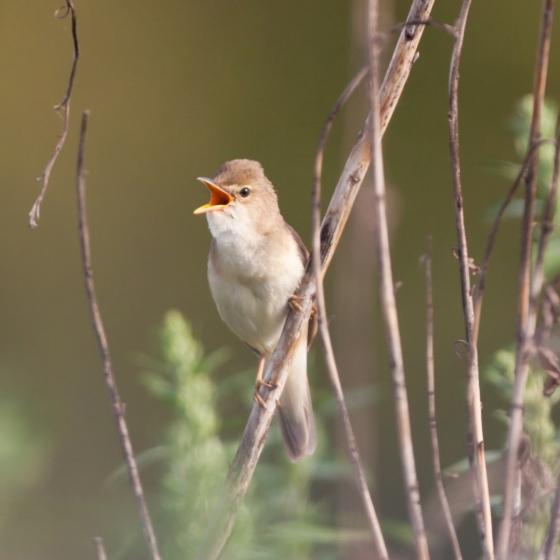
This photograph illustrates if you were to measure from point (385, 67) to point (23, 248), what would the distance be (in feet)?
10.0

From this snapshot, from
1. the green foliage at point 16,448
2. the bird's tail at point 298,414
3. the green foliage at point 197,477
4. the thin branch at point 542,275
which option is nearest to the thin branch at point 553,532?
the thin branch at point 542,275

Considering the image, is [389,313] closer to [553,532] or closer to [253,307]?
[553,532]

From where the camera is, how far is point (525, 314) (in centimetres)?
86

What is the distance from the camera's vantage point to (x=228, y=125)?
3.74 m

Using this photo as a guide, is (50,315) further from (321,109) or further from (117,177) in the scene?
(321,109)

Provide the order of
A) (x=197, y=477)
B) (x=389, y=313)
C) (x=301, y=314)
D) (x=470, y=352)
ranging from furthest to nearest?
(x=197, y=477) < (x=301, y=314) < (x=470, y=352) < (x=389, y=313)

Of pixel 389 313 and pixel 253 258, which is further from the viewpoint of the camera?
pixel 253 258

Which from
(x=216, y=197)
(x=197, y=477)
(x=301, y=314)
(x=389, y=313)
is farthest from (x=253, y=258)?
(x=389, y=313)

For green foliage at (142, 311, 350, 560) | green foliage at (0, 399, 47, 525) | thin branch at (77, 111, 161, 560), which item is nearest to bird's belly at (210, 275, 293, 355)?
green foliage at (142, 311, 350, 560)

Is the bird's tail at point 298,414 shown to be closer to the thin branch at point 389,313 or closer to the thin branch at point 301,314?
the thin branch at point 301,314

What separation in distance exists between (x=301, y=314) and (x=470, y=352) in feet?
0.88

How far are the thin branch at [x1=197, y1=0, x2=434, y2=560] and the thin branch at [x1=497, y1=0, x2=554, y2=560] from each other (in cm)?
21

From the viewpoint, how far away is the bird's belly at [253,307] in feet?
6.29

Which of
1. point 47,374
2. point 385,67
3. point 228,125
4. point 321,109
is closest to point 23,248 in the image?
point 47,374
